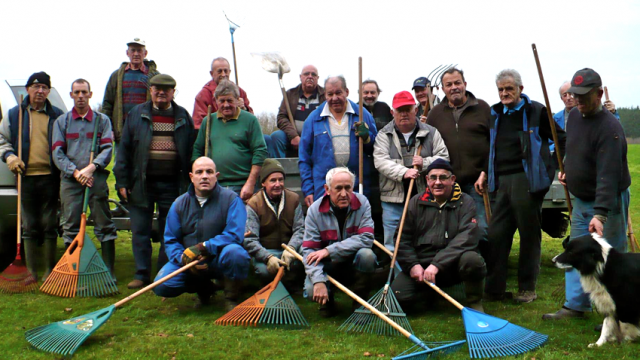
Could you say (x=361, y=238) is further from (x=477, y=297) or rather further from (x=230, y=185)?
(x=230, y=185)

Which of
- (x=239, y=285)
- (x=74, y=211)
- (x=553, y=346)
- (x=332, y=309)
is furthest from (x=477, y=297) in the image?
(x=74, y=211)

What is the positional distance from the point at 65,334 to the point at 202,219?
145 centimetres

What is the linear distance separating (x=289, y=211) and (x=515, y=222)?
6.95 feet

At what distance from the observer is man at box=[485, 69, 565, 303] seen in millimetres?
5473

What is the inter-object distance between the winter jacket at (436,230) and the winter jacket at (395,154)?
49 centimetres

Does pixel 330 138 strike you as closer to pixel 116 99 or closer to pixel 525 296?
pixel 525 296

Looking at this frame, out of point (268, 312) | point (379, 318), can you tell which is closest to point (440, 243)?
point (379, 318)

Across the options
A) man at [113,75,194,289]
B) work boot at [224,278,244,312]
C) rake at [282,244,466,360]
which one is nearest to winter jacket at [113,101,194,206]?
man at [113,75,194,289]

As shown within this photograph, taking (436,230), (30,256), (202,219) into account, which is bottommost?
(30,256)

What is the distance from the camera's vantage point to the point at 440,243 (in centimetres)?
512

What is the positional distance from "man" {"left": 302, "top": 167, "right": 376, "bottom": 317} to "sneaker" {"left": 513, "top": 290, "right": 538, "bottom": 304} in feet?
4.82

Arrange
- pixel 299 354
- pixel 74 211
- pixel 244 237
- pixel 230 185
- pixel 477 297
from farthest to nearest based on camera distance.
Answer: pixel 74 211
pixel 230 185
pixel 244 237
pixel 477 297
pixel 299 354

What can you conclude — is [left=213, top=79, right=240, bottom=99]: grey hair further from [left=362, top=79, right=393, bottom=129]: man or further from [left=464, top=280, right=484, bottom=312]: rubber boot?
[left=464, top=280, right=484, bottom=312]: rubber boot

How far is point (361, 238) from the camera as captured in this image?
518 cm
